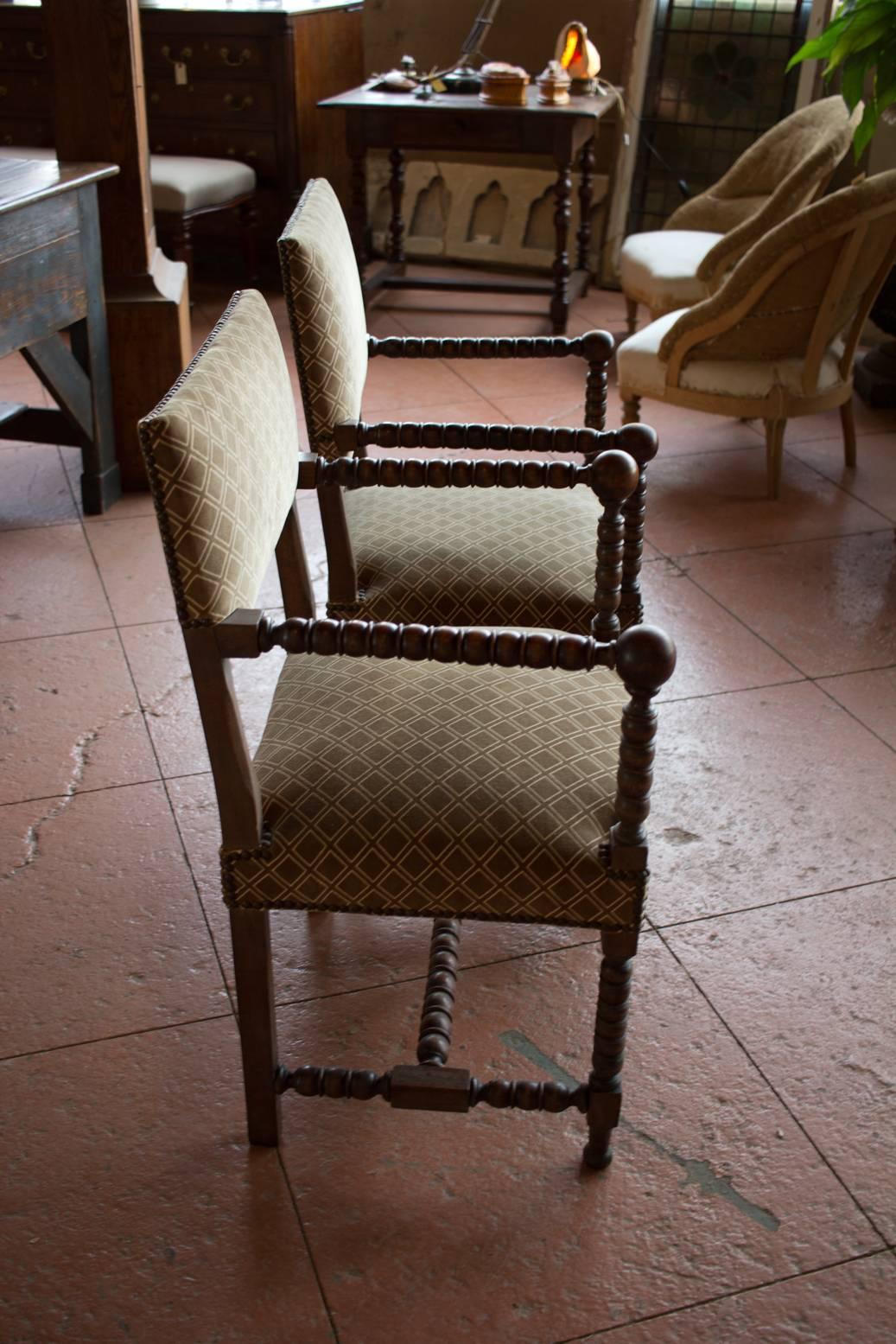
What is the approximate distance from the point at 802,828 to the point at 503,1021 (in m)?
0.71

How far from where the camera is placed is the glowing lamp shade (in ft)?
14.9

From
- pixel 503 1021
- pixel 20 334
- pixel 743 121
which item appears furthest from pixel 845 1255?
pixel 743 121

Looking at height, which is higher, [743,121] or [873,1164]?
[743,121]

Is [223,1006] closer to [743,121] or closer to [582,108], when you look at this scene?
[582,108]

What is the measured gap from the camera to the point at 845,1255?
4.93 ft

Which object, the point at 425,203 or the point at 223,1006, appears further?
the point at 425,203

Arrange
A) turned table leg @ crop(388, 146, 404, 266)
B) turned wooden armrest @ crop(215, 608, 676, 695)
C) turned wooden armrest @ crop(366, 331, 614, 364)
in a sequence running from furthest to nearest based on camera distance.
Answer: turned table leg @ crop(388, 146, 404, 266), turned wooden armrest @ crop(366, 331, 614, 364), turned wooden armrest @ crop(215, 608, 676, 695)

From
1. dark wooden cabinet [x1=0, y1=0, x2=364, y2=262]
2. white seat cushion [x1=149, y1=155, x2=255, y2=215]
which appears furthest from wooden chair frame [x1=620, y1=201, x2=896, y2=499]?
dark wooden cabinet [x1=0, y1=0, x2=364, y2=262]

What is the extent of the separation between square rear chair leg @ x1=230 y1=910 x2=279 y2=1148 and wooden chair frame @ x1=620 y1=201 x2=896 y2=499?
231 cm

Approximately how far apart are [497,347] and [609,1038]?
1209 mm

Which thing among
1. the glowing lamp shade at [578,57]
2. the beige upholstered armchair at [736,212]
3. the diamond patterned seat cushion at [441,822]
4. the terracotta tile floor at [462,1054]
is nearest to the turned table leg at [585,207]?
the glowing lamp shade at [578,57]

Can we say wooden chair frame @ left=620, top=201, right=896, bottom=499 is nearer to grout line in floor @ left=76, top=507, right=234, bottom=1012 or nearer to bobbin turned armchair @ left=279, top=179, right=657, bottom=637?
bobbin turned armchair @ left=279, top=179, right=657, bottom=637

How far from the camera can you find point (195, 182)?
444cm

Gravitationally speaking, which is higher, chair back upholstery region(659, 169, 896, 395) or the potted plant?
the potted plant
